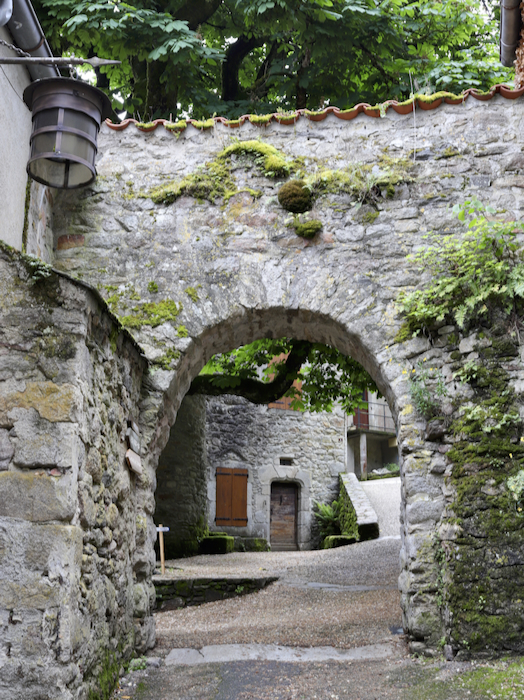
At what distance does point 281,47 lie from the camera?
8.64 m

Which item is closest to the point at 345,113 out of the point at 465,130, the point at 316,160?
the point at 316,160

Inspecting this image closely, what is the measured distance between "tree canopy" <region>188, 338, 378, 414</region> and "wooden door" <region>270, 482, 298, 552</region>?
5146 millimetres

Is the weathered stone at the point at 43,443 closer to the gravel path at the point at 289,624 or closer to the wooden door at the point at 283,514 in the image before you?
the gravel path at the point at 289,624

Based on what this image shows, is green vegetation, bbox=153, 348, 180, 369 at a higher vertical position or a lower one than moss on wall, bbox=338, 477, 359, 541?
higher

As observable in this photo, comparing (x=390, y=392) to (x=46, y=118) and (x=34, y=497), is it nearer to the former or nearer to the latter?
(x=34, y=497)

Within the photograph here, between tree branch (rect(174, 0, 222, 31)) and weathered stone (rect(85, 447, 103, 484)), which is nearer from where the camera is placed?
weathered stone (rect(85, 447, 103, 484))

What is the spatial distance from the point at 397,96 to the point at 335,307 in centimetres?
519

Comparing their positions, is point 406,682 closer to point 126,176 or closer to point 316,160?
point 316,160

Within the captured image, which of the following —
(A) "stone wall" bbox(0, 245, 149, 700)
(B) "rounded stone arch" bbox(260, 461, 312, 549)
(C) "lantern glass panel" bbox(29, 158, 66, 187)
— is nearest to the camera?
(A) "stone wall" bbox(0, 245, 149, 700)

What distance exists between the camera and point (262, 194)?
15.0ft

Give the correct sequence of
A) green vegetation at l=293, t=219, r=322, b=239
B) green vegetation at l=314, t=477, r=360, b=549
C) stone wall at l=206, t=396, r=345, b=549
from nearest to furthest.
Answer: green vegetation at l=293, t=219, r=322, b=239 < green vegetation at l=314, t=477, r=360, b=549 < stone wall at l=206, t=396, r=345, b=549

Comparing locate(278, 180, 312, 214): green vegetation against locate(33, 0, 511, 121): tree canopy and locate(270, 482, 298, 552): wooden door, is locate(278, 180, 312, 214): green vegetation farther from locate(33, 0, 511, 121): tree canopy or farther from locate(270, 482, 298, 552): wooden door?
locate(270, 482, 298, 552): wooden door

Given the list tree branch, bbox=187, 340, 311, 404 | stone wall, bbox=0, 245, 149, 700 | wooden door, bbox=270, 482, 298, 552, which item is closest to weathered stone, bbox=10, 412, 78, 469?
stone wall, bbox=0, 245, 149, 700

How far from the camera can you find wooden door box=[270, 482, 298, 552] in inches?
499
